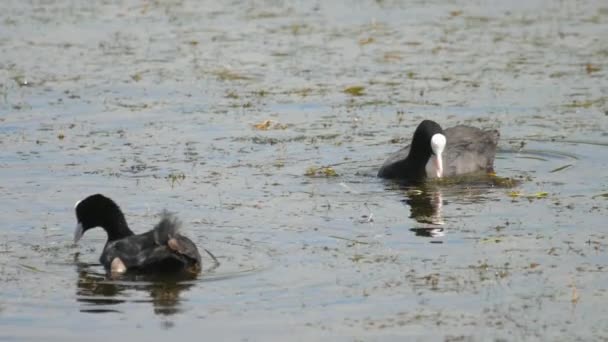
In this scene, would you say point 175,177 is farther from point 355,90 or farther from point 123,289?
point 355,90

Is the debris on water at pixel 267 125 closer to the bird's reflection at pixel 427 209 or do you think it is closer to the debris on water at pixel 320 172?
the debris on water at pixel 320 172

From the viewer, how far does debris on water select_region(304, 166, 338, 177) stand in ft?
39.7

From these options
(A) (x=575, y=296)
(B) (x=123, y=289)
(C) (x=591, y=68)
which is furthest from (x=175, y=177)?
(C) (x=591, y=68)

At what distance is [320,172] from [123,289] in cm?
388

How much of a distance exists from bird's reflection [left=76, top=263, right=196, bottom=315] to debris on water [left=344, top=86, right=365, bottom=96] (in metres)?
6.86

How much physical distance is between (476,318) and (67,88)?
30.1ft

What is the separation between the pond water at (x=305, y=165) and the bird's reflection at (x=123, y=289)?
0.02 m

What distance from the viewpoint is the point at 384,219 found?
10.4 metres

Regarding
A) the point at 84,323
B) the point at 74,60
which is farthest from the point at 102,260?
the point at 74,60

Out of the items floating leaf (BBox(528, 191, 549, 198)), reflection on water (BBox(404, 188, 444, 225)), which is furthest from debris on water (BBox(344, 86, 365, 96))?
floating leaf (BBox(528, 191, 549, 198))

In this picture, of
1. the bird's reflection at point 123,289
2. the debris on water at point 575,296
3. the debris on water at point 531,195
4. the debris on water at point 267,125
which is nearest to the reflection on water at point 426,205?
the debris on water at point 531,195

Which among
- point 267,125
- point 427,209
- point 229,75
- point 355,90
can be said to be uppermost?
point 229,75

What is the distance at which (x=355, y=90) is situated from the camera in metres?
15.7

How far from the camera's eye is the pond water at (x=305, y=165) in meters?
7.97
